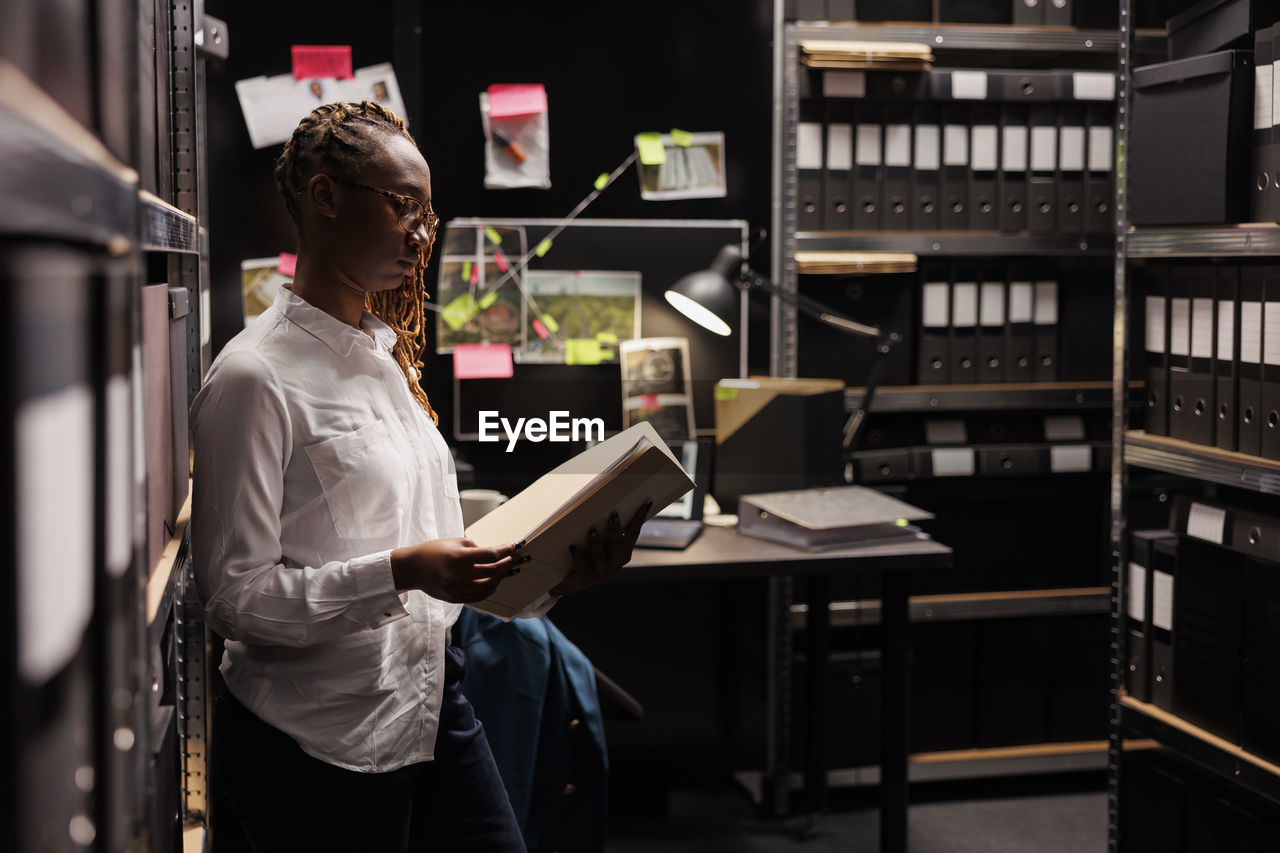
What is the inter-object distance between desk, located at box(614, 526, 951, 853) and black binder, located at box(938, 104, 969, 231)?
91cm

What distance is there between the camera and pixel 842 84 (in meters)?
2.94

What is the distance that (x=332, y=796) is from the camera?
131 cm

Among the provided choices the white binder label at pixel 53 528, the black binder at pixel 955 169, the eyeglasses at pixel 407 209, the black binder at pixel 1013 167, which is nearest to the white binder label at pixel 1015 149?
the black binder at pixel 1013 167

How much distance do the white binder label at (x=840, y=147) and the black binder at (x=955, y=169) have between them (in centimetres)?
24

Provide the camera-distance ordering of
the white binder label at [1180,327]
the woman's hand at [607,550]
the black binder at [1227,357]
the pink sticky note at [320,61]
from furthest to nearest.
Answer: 1. the pink sticky note at [320,61]
2. the white binder label at [1180,327]
3. the black binder at [1227,357]
4. the woman's hand at [607,550]

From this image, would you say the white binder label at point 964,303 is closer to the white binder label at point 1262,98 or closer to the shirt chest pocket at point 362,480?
the white binder label at point 1262,98

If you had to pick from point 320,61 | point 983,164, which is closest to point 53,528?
point 320,61

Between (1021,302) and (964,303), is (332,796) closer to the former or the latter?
(964,303)

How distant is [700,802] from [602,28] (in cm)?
198

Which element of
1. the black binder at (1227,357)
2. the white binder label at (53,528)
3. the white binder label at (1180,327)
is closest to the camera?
the white binder label at (53,528)

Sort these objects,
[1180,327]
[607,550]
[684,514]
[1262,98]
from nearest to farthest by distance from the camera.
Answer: [607,550] → [1262,98] → [1180,327] → [684,514]

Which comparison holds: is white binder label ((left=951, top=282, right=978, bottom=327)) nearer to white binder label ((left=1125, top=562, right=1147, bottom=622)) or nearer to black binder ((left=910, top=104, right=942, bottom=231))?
black binder ((left=910, top=104, right=942, bottom=231))

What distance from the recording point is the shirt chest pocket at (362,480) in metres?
1.28

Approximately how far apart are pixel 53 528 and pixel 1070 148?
293 cm
